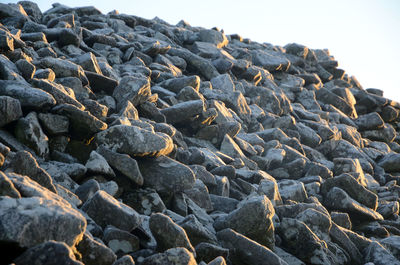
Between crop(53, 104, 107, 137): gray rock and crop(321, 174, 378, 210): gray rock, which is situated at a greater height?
crop(53, 104, 107, 137): gray rock

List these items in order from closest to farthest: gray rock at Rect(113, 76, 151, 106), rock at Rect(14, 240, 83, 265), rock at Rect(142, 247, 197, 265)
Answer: rock at Rect(14, 240, 83, 265)
rock at Rect(142, 247, 197, 265)
gray rock at Rect(113, 76, 151, 106)

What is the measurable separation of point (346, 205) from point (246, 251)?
3.70 meters

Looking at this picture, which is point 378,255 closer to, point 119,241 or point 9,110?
point 119,241

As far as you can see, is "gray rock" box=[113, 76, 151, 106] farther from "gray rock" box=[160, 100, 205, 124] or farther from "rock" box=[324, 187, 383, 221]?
"rock" box=[324, 187, 383, 221]

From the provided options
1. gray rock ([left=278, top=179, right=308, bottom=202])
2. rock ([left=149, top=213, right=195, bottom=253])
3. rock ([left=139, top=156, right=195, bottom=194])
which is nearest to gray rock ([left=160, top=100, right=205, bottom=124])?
gray rock ([left=278, top=179, right=308, bottom=202])

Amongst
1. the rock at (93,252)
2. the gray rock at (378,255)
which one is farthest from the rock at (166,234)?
the gray rock at (378,255)

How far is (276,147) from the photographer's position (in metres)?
9.73

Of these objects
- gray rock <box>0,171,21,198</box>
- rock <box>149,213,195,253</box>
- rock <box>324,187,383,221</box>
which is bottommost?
rock <box>324,187,383,221</box>

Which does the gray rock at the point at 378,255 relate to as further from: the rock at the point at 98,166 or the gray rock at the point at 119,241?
the rock at the point at 98,166

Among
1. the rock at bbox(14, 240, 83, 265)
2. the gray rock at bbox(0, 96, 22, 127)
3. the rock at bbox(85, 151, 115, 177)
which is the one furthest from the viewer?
the rock at bbox(85, 151, 115, 177)

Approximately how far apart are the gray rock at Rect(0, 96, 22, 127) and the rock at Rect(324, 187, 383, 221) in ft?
19.5

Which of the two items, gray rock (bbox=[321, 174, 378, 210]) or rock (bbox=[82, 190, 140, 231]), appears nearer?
rock (bbox=[82, 190, 140, 231])

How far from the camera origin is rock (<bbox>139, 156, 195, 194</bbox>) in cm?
565

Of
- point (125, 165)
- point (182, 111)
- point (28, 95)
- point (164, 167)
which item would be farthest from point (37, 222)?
point (182, 111)
